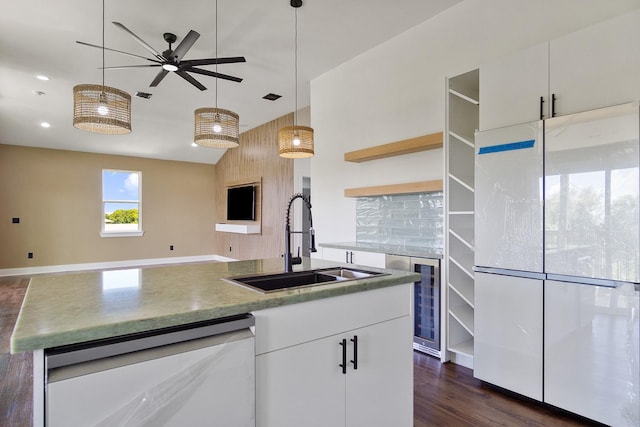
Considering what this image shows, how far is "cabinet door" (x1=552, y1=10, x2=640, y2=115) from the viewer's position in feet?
6.36

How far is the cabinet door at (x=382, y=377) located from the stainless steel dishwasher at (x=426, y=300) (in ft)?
4.35

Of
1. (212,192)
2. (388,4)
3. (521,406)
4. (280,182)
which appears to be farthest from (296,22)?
(212,192)

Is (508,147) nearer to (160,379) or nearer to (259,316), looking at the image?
(259,316)

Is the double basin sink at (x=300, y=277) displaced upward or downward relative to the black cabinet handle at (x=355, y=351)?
upward

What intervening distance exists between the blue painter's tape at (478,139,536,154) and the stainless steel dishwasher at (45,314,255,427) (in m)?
2.03

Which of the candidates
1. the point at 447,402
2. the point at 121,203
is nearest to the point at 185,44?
the point at 447,402

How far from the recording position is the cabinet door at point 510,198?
87.8 inches

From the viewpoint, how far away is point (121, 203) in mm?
8281

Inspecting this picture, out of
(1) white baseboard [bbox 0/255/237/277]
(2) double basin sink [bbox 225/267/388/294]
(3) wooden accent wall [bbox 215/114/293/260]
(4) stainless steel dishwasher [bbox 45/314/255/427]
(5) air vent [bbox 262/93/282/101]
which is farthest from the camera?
(1) white baseboard [bbox 0/255/237/277]

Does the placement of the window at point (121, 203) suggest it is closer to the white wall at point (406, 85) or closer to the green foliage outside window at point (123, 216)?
the green foliage outside window at point (123, 216)

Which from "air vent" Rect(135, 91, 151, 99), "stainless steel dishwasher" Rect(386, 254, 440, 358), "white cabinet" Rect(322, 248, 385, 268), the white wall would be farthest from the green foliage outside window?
"stainless steel dishwasher" Rect(386, 254, 440, 358)

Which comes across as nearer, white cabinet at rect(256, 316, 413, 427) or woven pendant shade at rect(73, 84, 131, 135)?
white cabinet at rect(256, 316, 413, 427)

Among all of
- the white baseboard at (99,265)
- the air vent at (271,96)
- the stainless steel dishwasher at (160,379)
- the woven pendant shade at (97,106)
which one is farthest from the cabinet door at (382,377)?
the white baseboard at (99,265)

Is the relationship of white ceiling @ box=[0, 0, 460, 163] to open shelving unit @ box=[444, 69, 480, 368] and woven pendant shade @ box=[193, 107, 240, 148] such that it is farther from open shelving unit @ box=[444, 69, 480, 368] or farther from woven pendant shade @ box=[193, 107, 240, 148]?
woven pendant shade @ box=[193, 107, 240, 148]
